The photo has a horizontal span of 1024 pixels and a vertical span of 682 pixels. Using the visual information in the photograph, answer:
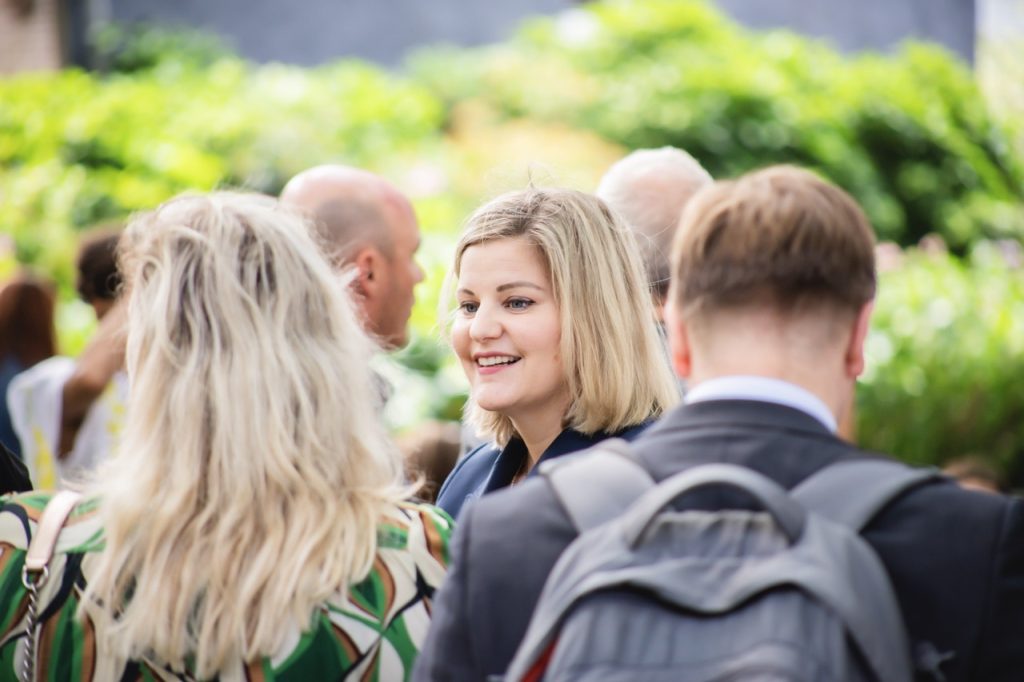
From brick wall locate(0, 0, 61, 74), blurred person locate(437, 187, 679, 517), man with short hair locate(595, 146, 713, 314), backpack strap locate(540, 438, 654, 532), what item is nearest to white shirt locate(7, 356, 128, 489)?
man with short hair locate(595, 146, 713, 314)

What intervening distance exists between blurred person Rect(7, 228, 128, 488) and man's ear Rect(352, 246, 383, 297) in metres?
1.25

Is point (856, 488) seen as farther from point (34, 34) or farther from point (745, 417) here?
point (34, 34)

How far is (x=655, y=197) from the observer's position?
178 inches

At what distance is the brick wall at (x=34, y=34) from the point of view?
15.4 meters

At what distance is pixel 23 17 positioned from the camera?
1538cm

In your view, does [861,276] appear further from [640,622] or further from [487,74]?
[487,74]

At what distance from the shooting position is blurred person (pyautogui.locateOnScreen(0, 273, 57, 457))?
606 cm

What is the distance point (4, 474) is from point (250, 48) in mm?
14048

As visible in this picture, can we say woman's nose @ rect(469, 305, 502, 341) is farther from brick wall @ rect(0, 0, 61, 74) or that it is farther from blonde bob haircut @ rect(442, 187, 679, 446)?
brick wall @ rect(0, 0, 61, 74)

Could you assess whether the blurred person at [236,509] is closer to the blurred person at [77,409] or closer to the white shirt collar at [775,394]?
the white shirt collar at [775,394]

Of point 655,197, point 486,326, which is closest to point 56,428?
point 655,197

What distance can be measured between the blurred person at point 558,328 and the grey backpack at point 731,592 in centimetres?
142

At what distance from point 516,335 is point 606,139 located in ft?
34.0

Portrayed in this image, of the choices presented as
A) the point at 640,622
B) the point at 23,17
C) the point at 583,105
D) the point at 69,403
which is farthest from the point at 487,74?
the point at 640,622
